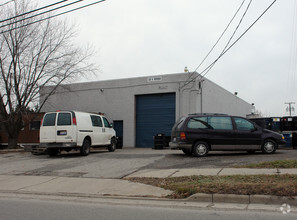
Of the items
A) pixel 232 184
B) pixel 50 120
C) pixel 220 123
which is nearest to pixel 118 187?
pixel 232 184

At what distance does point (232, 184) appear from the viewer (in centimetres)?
708

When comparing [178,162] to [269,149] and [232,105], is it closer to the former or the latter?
[269,149]

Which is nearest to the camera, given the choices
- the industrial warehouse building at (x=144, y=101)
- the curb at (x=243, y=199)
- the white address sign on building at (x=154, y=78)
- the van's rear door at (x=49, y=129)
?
the curb at (x=243, y=199)

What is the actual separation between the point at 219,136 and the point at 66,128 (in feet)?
22.6

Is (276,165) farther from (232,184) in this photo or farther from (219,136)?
(232,184)

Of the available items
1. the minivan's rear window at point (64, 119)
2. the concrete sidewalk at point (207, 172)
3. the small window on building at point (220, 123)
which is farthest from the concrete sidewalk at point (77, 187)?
the small window on building at point (220, 123)

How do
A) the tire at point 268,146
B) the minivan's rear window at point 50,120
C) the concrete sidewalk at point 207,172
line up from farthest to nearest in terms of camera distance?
the minivan's rear window at point 50,120 → the tire at point 268,146 → the concrete sidewalk at point 207,172

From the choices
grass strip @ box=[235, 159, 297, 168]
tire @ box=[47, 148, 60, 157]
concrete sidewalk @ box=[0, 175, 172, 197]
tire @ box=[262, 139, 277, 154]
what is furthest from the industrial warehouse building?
concrete sidewalk @ box=[0, 175, 172, 197]

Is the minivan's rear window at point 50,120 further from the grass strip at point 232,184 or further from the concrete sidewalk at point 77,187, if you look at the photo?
the grass strip at point 232,184

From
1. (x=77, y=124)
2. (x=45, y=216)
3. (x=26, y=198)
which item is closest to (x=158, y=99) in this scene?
(x=77, y=124)

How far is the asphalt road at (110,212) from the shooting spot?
18.4 feet

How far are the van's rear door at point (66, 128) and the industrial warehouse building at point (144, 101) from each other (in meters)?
8.07

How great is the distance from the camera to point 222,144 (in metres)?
12.8

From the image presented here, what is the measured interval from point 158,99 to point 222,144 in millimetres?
11008
